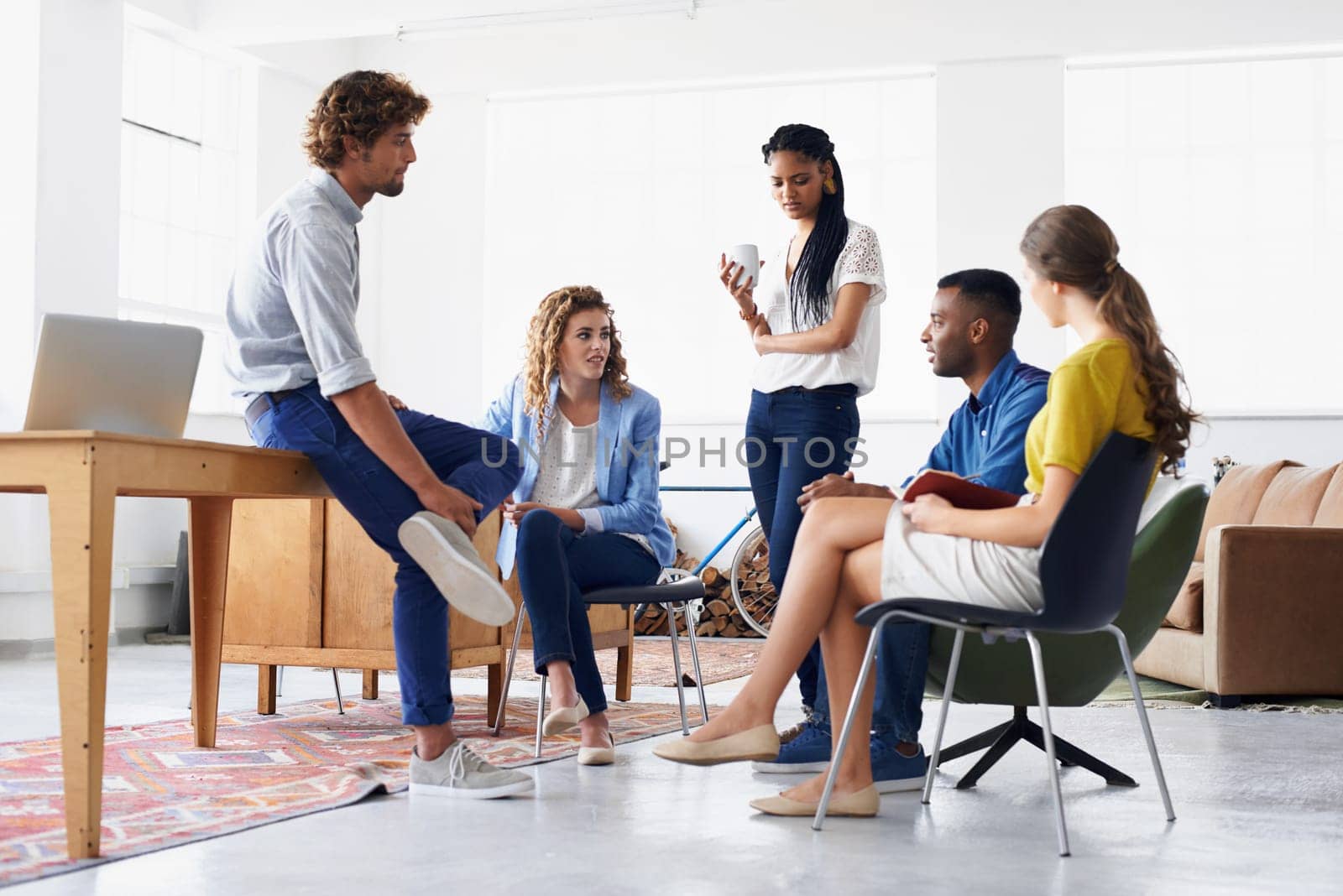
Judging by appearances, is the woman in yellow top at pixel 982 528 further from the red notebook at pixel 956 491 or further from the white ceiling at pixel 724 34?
the white ceiling at pixel 724 34

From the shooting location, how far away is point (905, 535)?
2211 mm

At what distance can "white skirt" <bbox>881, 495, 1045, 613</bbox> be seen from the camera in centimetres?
212

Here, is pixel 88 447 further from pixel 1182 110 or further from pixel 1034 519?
pixel 1182 110

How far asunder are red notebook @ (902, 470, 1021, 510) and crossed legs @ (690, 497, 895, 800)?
73 millimetres

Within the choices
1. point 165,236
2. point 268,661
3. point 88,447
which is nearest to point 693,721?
point 268,661

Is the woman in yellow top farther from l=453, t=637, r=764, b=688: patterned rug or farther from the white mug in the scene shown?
l=453, t=637, r=764, b=688: patterned rug

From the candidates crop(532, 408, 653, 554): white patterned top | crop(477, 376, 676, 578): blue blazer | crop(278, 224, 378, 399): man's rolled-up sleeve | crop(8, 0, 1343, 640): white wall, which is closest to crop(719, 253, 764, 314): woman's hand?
crop(477, 376, 676, 578): blue blazer

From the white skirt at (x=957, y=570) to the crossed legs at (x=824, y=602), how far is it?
5cm

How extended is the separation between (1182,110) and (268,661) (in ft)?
19.9

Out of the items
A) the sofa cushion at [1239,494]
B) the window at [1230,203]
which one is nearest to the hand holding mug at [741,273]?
the sofa cushion at [1239,494]

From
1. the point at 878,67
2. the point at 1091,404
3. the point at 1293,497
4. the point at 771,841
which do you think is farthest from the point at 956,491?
the point at 878,67

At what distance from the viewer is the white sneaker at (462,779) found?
2.53m

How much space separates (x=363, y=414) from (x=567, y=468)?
1.04m

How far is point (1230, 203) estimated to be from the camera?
7.54 meters
